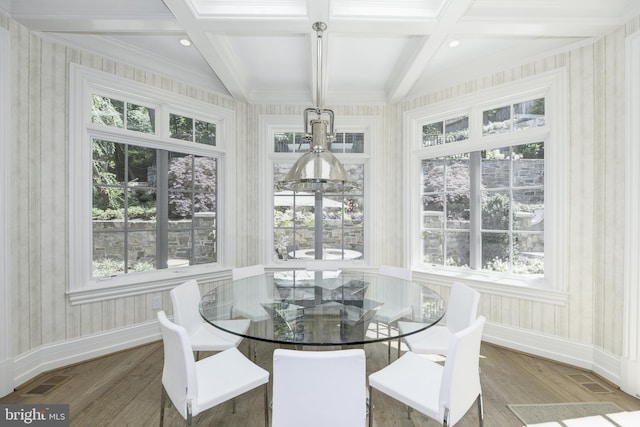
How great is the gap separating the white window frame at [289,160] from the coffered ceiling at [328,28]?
0.77 metres

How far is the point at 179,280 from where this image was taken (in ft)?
10.2

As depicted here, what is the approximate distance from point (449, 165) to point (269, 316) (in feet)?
8.86

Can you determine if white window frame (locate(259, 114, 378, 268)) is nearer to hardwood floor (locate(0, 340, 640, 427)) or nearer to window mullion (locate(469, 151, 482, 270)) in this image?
window mullion (locate(469, 151, 482, 270))

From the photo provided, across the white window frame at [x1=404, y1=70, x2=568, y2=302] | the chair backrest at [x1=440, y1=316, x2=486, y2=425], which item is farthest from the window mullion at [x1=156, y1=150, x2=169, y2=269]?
the chair backrest at [x1=440, y1=316, x2=486, y2=425]

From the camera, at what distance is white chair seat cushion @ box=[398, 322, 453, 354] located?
6.24 ft

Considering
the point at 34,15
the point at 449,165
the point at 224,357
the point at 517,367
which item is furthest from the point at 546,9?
the point at 34,15

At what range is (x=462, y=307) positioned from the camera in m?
2.08

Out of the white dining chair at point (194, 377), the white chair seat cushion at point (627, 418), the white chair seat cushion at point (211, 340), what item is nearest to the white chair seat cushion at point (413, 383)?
the white dining chair at point (194, 377)

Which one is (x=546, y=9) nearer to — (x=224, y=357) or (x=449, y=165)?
(x=449, y=165)

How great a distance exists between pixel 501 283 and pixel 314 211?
2.23 meters

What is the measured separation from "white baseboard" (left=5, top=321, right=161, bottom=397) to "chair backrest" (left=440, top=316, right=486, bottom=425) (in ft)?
9.29

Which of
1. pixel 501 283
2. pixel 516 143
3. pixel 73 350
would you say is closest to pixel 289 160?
pixel 516 143

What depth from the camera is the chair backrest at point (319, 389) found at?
112 centimetres

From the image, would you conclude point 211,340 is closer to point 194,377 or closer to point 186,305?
point 186,305
